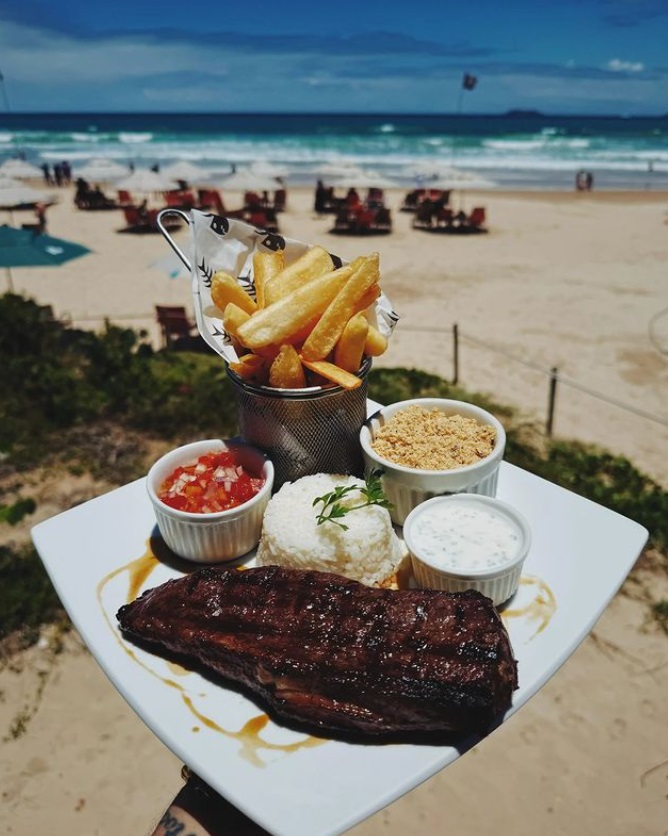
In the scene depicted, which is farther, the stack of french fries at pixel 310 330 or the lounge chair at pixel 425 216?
the lounge chair at pixel 425 216

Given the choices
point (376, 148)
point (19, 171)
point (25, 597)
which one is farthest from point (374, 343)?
point (376, 148)

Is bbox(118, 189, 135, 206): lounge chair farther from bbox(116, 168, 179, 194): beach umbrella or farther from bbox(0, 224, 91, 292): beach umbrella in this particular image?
bbox(0, 224, 91, 292): beach umbrella

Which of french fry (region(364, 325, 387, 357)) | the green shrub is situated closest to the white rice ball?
french fry (region(364, 325, 387, 357))

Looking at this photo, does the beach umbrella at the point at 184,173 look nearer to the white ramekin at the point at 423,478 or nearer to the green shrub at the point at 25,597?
the green shrub at the point at 25,597

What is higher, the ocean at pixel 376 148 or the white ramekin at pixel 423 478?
the ocean at pixel 376 148

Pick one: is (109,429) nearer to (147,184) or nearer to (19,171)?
(147,184)

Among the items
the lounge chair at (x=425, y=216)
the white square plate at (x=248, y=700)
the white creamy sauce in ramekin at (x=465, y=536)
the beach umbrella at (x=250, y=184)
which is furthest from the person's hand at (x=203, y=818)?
the beach umbrella at (x=250, y=184)

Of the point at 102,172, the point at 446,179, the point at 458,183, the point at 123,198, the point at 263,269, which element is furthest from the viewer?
the point at 102,172

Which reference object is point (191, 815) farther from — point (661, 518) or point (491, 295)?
point (491, 295)
